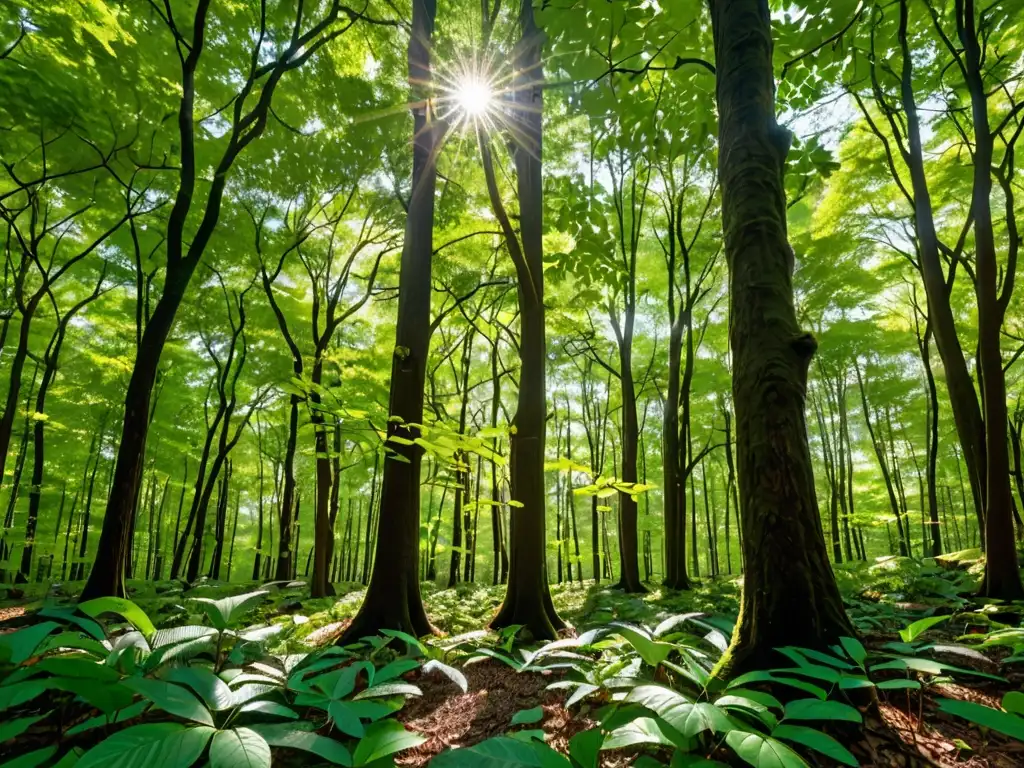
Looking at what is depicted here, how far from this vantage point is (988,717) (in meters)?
1.29

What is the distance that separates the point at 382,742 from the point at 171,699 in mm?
600

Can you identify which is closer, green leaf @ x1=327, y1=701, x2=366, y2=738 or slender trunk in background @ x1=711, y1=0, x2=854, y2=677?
green leaf @ x1=327, y1=701, x2=366, y2=738

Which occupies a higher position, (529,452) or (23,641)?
(529,452)

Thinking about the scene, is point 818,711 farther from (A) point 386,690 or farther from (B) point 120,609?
(B) point 120,609

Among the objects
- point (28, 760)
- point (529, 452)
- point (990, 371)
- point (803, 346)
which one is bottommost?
point (28, 760)

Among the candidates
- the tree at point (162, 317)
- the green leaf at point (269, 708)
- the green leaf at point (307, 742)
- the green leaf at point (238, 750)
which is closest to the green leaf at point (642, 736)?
the green leaf at point (307, 742)

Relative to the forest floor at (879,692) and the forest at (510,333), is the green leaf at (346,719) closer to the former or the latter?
the forest at (510,333)

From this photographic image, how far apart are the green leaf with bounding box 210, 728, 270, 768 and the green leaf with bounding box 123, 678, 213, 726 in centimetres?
8

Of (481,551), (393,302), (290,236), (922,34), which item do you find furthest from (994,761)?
(481,551)

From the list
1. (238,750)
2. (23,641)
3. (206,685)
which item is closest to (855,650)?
(238,750)

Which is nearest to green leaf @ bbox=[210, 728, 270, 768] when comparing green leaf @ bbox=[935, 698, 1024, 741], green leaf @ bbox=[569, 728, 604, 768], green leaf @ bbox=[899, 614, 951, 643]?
green leaf @ bbox=[569, 728, 604, 768]

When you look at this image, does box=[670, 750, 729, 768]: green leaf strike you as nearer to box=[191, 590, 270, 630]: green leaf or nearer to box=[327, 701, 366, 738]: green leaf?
box=[327, 701, 366, 738]: green leaf

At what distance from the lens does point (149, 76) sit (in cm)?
662

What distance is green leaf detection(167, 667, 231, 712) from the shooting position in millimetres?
1439
